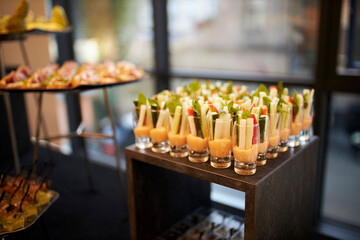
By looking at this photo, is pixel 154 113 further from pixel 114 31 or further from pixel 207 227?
pixel 114 31

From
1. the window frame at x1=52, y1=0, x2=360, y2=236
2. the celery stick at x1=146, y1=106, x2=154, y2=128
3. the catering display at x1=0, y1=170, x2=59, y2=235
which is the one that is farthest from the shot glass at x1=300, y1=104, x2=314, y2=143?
the catering display at x1=0, y1=170, x2=59, y2=235

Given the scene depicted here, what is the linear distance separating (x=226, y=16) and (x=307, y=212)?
1.79m

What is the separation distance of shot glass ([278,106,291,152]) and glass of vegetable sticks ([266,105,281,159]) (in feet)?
0.22

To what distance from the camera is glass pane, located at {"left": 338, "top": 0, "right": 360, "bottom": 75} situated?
2.26 metres

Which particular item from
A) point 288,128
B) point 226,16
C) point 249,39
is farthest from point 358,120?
point 288,128

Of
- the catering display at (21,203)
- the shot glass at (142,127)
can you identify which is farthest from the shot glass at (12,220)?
the shot glass at (142,127)

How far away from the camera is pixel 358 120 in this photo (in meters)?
2.76

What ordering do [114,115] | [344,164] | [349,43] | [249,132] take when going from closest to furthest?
[249,132] < [349,43] < [344,164] < [114,115]

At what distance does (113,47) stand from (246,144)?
9.30 ft

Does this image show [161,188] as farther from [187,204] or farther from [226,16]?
[226,16]

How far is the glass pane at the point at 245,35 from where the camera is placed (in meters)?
2.51

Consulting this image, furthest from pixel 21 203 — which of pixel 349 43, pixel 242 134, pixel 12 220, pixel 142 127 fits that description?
pixel 349 43

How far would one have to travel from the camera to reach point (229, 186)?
1.29 m

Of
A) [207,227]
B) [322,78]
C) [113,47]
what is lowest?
[207,227]
